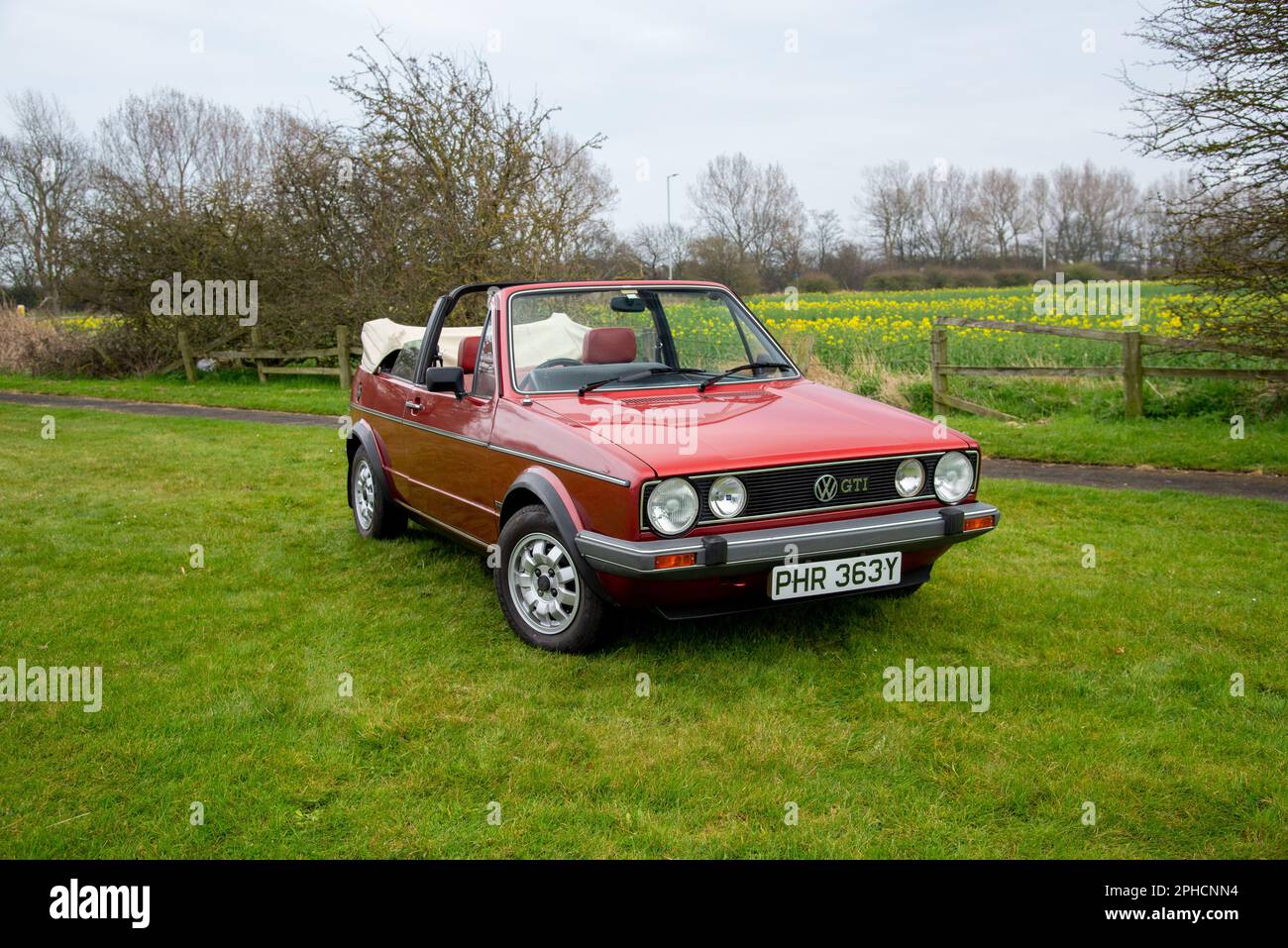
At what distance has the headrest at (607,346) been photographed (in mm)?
5645

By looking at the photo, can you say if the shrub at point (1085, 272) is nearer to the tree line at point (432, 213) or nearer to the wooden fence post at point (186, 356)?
the tree line at point (432, 213)

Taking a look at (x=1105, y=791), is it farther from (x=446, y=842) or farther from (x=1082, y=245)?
(x=1082, y=245)

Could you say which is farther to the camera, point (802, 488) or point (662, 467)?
point (802, 488)

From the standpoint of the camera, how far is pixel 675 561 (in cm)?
423

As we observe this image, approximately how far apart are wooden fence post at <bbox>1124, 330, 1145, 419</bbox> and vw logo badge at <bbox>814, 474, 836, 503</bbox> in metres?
8.55

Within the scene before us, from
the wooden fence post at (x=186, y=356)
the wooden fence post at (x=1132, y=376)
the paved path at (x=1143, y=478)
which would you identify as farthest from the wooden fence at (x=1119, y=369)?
the wooden fence post at (x=186, y=356)

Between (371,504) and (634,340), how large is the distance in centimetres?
259

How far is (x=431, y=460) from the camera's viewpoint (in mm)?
6223

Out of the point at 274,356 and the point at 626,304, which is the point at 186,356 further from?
the point at 626,304

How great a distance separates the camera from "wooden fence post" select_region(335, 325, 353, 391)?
18.6 m

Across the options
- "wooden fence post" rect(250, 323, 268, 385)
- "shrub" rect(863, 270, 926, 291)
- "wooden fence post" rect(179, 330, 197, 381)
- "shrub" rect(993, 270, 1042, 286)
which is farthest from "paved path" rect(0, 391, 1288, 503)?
"shrub" rect(993, 270, 1042, 286)

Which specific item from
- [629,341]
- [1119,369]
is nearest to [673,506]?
[629,341]

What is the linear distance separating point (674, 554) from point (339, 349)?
15.8 m

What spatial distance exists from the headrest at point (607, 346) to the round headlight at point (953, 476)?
71.5 inches
